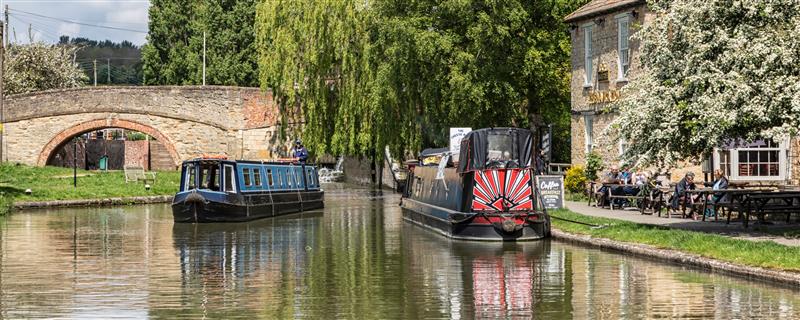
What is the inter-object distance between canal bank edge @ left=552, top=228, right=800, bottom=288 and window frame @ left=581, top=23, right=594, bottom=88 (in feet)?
45.6

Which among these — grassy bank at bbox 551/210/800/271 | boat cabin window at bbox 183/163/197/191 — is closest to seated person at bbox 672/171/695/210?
grassy bank at bbox 551/210/800/271

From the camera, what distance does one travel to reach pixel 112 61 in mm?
124000

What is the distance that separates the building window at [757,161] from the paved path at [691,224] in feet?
8.03

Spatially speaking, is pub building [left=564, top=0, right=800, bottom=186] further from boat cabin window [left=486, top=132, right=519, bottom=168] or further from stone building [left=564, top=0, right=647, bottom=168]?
boat cabin window [left=486, top=132, right=519, bottom=168]

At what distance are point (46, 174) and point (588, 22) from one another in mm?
23701

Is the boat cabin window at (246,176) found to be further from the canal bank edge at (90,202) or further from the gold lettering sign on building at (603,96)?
the gold lettering sign on building at (603,96)

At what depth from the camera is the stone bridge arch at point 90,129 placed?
5603cm

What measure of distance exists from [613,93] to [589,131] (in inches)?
107

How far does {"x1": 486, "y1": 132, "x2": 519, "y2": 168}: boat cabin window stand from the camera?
2402cm

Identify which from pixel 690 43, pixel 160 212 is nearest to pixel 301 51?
pixel 160 212

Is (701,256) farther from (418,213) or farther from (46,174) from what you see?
(46,174)

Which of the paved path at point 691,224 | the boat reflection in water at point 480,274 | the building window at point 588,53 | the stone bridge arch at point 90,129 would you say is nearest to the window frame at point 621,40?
the building window at point 588,53

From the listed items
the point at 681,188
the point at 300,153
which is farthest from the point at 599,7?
the point at 300,153

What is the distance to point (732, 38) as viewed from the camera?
21328 mm
